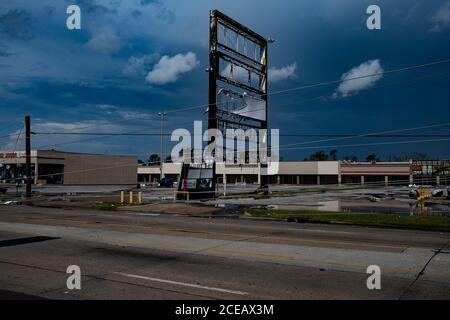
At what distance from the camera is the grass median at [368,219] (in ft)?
55.2

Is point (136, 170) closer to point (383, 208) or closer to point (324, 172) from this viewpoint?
point (324, 172)

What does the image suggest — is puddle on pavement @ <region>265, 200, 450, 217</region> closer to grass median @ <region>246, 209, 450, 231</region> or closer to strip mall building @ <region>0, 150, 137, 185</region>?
grass median @ <region>246, 209, 450, 231</region>

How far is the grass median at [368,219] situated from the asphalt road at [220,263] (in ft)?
7.93

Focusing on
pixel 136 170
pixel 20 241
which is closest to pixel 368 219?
pixel 20 241

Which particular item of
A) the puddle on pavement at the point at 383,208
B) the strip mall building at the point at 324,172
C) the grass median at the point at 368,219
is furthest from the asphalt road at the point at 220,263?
the strip mall building at the point at 324,172

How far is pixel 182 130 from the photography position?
37.9 metres

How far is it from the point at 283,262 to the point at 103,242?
533 cm

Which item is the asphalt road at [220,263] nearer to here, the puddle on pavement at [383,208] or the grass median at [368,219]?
the grass median at [368,219]

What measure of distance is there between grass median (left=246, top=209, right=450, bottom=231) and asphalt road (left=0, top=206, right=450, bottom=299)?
7.93ft

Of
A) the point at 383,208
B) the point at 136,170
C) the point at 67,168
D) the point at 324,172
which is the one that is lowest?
the point at 383,208

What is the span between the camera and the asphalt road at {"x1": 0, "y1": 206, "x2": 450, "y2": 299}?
6996 millimetres

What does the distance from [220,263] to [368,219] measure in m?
11.1

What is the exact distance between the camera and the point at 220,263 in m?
9.21
